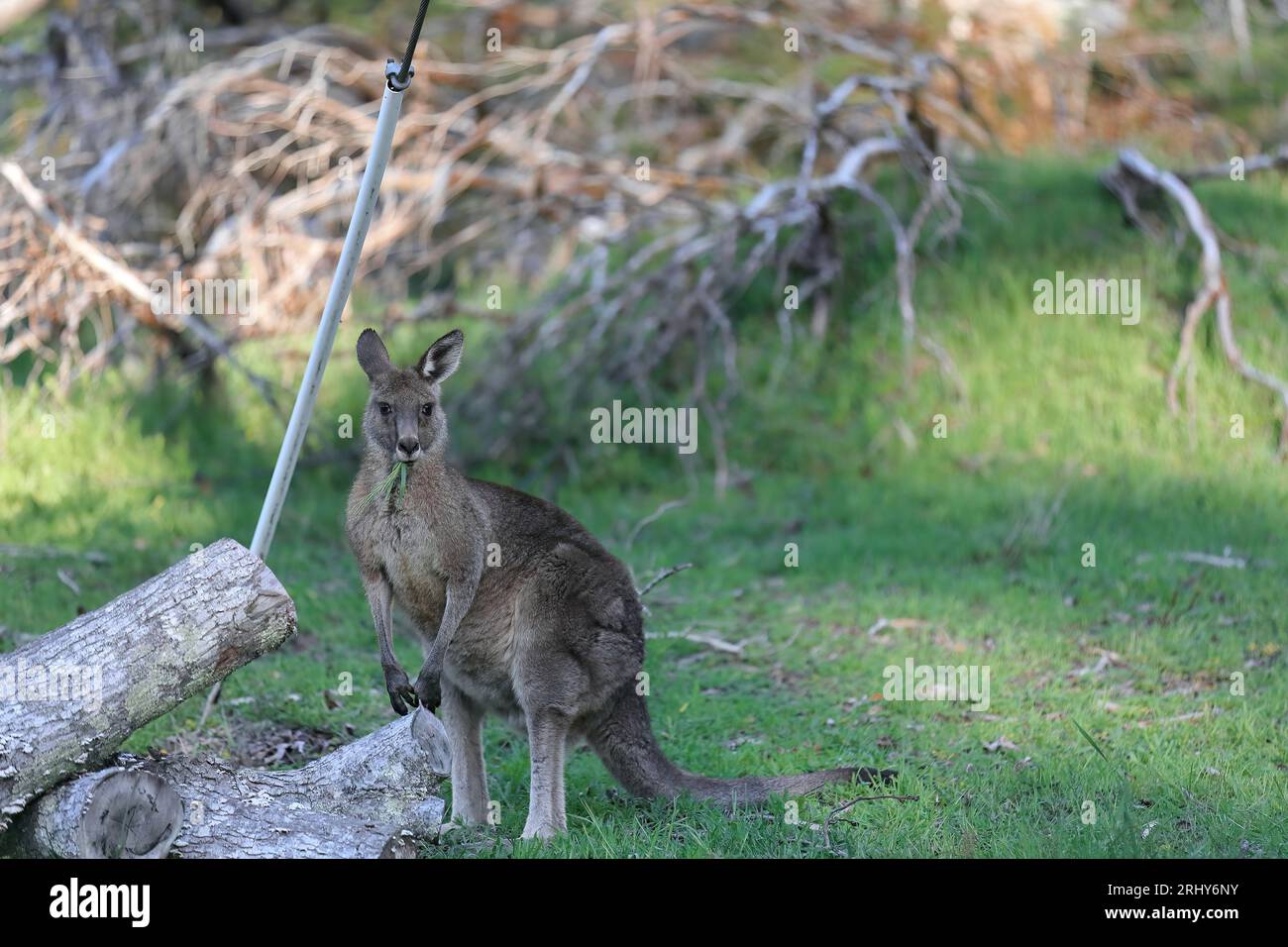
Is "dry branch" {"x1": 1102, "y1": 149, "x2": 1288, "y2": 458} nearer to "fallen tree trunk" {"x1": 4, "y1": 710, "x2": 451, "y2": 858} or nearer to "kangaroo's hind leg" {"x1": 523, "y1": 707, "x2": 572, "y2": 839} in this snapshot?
"kangaroo's hind leg" {"x1": 523, "y1": 707, "x2": 572, "y2": 839}

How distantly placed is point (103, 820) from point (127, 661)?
0.49 metres

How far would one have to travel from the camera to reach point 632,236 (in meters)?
11.0

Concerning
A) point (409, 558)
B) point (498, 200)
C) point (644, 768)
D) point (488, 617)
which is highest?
point (498, 200)

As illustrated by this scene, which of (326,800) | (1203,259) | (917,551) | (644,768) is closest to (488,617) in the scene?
(644,768)

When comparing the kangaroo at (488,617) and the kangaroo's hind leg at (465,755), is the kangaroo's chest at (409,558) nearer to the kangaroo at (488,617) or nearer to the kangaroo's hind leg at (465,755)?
the kangaroo at (488,617)

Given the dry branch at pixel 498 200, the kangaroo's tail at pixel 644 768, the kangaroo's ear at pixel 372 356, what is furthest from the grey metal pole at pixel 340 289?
the dry branch at pixel 498 200

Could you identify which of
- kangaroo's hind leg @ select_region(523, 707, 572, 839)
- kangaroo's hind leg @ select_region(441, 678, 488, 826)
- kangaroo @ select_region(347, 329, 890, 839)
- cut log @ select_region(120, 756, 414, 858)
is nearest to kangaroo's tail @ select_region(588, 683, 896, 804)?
kangaroo @ select_region(347, 329, 890, 839)

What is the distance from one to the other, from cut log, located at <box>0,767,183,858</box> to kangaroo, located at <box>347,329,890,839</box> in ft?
3.09

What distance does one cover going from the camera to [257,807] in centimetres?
447

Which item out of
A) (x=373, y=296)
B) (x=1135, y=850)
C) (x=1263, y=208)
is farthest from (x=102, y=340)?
(x=1263, y=208)

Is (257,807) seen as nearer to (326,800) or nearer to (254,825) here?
(254,825)

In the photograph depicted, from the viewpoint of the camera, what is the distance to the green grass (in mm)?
5164

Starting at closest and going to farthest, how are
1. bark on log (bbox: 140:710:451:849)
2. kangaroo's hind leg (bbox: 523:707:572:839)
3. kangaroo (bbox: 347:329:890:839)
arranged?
bark on log (bbox: 140:710:451:849)
kangaroo's hind leg (bbox: 523:707:572:839)
kangaroo (bbox: 347:329:890:839)

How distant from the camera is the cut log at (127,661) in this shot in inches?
163
